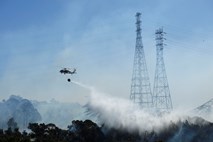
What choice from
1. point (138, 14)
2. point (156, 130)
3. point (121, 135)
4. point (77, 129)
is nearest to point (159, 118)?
point (156, 130)

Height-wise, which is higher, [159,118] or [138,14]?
[138,14]

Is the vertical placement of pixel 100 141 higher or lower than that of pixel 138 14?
lower

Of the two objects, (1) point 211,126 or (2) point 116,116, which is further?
(2) point 116,116

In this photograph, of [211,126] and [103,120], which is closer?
[211,126]

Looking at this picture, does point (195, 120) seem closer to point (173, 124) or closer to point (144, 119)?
point (173, 124)

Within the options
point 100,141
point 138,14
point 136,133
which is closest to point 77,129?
point 100,141

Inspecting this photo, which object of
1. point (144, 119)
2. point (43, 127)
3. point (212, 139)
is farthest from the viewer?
point (144, 119)

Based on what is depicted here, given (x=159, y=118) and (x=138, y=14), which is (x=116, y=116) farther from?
(x=138, y=14)

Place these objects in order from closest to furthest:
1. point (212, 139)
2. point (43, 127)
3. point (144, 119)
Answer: point (212, 139) → point (43, 127) → point (144, 119)

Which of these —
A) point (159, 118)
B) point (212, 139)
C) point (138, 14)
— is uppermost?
point (138, 14)
